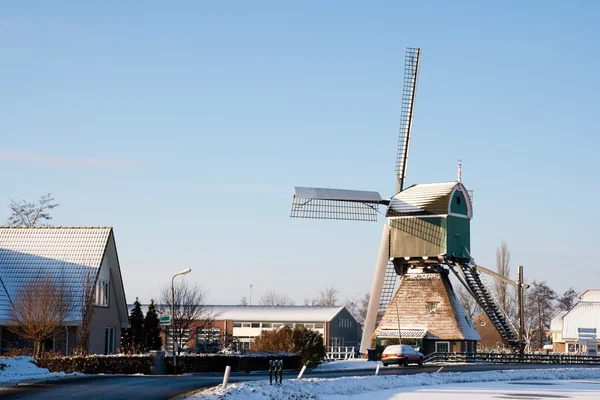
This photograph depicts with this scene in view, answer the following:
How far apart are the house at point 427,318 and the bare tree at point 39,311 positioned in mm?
26310

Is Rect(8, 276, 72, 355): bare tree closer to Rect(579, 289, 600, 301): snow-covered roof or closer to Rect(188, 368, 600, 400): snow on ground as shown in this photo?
Rect(188, 368, 600, 400): snow on ground

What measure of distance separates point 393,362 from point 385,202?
13.7m

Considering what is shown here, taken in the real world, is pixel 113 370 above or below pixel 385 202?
below

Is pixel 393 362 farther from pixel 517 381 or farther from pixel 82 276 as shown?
pixel 82 276

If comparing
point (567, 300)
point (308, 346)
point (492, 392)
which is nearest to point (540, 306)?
point (567, 300)

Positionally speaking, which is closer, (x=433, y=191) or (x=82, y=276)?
(x=82, y=276)

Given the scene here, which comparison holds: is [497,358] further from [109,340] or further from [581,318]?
[581,318]

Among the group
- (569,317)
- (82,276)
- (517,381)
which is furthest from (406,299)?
Result: (569,317)

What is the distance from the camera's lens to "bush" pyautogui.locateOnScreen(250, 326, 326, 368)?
60688mm

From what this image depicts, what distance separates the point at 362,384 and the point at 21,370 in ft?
43.8

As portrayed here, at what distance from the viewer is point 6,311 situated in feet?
155

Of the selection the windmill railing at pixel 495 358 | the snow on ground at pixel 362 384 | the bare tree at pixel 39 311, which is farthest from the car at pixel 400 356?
the bare tree at pixel 39 311

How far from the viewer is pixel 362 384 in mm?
38344

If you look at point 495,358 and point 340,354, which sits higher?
point 495,358
